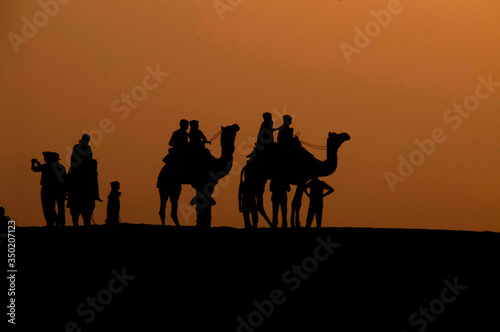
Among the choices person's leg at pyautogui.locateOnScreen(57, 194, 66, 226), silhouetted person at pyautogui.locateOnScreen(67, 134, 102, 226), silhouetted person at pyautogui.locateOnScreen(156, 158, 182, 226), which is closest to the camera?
silhouetted person at pyautogui.locateOnScreen(156, 158, 182, 226)

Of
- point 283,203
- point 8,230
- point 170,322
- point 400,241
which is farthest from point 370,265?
point 8,230

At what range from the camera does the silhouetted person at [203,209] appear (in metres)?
14.4

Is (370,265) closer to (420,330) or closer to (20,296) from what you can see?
(420,330)

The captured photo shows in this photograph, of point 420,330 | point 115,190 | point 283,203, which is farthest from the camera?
point 115,190

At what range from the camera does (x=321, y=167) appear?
15.1 metres

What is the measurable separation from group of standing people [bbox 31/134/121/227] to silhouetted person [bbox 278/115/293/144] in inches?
118

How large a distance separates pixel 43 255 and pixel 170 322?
1.82 meters

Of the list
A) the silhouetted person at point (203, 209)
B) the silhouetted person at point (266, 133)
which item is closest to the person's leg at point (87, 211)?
the silhouetted person at point (203, 209)

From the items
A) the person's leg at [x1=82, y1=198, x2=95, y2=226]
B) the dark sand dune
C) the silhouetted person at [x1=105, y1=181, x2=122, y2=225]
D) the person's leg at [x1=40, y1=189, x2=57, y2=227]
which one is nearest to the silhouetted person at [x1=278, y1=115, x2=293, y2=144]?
the silhouetted person at [x1=105, y1=181, x2=122, y2=225]

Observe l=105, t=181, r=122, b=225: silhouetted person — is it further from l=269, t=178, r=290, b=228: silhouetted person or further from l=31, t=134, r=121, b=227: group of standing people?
l=269, t=178, r=290, b=228: silhouetted person

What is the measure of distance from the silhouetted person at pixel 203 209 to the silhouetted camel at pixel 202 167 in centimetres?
3

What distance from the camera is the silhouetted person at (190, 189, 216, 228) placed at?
1437 centimetres

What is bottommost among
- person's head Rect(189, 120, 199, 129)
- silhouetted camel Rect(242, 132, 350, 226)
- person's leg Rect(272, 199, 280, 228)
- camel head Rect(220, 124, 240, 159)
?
person's leg Rect(272, 199, 280, 228)

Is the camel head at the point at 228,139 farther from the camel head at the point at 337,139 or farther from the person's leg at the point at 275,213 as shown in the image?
the camel head at the point at 337,139
